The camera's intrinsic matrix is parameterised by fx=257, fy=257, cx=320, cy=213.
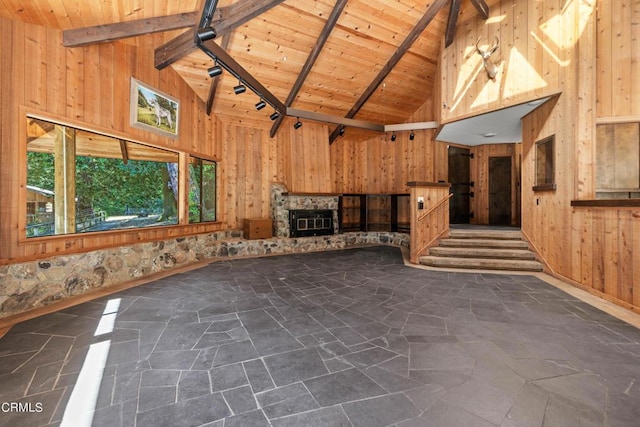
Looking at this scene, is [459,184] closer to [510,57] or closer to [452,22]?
[510,57]

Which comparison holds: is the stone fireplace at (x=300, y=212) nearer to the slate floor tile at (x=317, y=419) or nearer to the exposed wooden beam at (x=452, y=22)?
the exposed wooden beam at (x=452, y=22)

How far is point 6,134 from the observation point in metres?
3.13

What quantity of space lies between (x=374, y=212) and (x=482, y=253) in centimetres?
423

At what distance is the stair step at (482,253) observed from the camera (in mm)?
5047

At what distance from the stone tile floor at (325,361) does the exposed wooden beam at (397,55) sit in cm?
553

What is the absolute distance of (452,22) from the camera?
552 centimetres

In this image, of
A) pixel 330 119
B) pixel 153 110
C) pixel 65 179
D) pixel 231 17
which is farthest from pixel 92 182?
pixel 330 119

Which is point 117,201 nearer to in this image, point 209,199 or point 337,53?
point 209,199

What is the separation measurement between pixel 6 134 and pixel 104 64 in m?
1.79

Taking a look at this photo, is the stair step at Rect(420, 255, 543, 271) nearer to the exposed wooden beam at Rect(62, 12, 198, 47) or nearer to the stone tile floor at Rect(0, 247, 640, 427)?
the stone tile floor at Rect(0, 247, 640, 427)

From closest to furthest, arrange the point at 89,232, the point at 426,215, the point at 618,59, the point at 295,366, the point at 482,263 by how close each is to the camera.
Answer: the point at 295,366
the point at 618,59
the point at 89,232
the point at 482,263
the point at 426,215

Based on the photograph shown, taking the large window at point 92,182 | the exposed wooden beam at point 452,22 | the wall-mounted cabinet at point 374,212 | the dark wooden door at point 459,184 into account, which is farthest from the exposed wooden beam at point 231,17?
the dark wooden door at point 459,184

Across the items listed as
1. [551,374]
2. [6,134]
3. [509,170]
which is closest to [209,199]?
[6,134]

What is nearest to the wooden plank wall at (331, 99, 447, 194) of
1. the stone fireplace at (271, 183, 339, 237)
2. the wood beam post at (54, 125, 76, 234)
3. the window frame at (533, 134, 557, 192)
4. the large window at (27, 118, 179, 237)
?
the stone fireplace at (271, 183, 339, 237)
